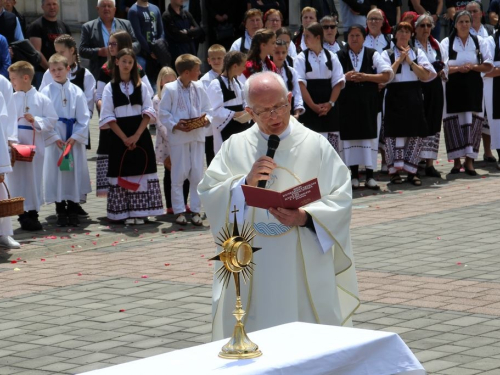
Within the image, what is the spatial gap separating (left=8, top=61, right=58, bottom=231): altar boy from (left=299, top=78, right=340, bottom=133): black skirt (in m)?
3.30

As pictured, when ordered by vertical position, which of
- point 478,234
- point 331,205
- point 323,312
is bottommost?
point 478,234

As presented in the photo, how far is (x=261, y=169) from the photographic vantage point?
5039 mm

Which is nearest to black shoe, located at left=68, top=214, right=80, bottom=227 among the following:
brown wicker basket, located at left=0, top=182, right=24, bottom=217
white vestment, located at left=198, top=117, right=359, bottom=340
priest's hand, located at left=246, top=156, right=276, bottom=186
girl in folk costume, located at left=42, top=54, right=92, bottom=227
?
girl in folk costume, located at left=42, top=54, right=92, bottom=227

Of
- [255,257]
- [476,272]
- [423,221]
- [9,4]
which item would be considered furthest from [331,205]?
[9,4]

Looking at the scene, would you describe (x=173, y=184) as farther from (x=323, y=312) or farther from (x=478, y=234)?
(x=323, y=312)

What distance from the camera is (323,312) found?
17.2 feet

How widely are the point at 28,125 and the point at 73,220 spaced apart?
3.81 ft

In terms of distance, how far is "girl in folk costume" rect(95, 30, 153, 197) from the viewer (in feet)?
39.6

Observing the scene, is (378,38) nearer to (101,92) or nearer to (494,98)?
(494,98)

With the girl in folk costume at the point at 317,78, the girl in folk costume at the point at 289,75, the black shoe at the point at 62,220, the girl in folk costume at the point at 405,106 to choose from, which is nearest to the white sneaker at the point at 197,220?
the black shoe at the point at 62,220

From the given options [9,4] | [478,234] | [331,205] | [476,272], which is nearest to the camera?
[331,205]

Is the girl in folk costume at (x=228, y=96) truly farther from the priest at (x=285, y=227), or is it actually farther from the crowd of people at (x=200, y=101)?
the priest at (x=285, y=227)

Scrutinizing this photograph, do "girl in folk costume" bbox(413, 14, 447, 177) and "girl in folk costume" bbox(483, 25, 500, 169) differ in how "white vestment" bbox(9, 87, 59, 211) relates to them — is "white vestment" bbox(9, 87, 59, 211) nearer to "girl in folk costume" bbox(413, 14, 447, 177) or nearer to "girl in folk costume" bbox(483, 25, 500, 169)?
"girl in folk costume" bbox(413, 14, 447, 177)

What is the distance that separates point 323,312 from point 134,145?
6.75m
